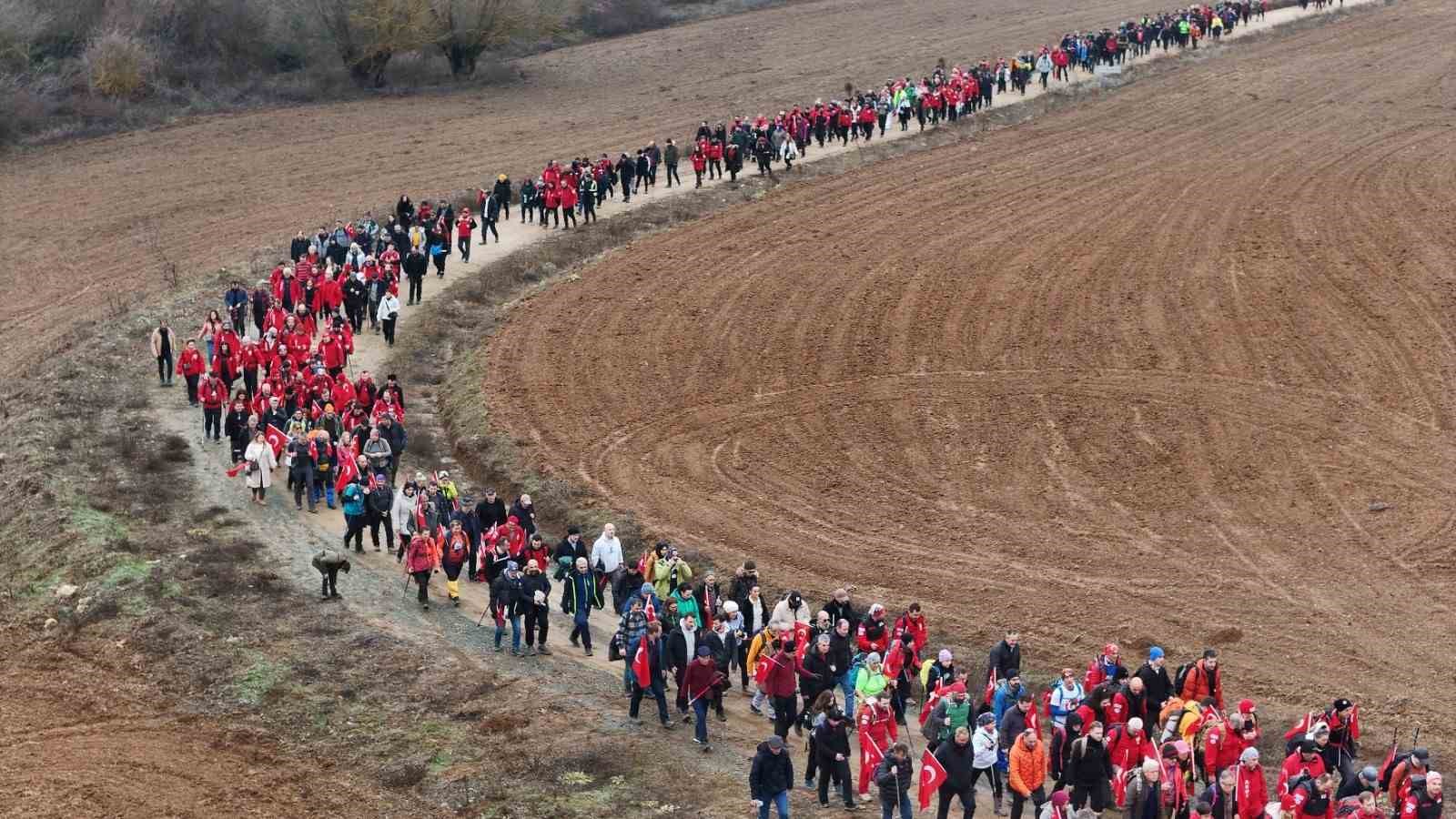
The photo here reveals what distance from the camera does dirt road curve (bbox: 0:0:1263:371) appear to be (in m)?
43.7

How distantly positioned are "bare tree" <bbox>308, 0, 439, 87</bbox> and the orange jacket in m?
47.2

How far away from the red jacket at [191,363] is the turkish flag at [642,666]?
1416cm

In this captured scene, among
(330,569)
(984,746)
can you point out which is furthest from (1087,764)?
(330,569)

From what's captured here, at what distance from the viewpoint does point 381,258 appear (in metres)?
36.1

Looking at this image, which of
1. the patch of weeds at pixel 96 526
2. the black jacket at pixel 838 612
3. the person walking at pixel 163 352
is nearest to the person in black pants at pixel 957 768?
the black jacket at pixel 838 612

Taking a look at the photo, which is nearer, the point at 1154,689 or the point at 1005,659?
the point at 1154,689

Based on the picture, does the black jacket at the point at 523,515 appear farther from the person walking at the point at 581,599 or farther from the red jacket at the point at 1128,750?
the red jacket at the point at 1128,750

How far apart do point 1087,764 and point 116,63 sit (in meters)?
47.9

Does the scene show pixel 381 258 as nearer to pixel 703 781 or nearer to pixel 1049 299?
pixel 1049 299

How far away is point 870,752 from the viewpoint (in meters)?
18.0

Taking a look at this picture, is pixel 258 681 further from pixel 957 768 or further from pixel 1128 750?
pixel 1128 750

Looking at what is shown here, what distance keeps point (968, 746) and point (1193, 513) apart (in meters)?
11.1

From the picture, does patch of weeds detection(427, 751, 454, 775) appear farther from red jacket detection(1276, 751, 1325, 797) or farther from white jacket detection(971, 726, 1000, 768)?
red jacket detection(1276, 751, 1325, 797)

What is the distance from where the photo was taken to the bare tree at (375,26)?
194ft
